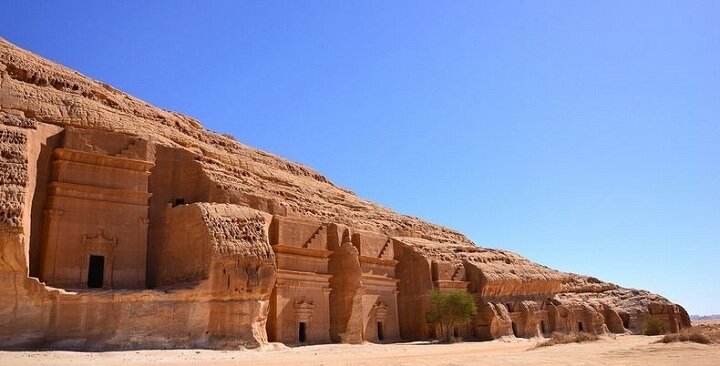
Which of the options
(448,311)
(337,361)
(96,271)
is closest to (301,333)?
Answer: (337,361)

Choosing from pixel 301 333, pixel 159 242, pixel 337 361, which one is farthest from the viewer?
pixel 301 333

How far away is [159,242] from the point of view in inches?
973

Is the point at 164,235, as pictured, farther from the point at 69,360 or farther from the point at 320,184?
the point at 320,184

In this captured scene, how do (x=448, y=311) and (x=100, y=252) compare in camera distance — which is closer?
(x=100, y=252)

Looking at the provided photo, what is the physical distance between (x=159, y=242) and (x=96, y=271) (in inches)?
116

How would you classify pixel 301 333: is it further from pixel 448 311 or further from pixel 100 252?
pixel 100 252

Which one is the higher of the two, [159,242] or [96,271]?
[159,242]

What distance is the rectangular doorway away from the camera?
72.3ft

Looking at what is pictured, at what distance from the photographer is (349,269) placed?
30797 millimetres

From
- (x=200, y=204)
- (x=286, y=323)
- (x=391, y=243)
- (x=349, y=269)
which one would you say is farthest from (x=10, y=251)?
(x=391, y=243)

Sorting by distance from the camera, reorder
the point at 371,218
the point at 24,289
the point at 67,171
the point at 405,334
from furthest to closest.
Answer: the point at 371,218 → the point at 405,334 → the point at 67,171 → the point at 24,289

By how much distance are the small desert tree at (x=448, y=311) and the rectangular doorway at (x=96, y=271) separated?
17.8m

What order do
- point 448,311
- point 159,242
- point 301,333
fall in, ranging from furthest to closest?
point 448,311, point 301,333, point 159,242

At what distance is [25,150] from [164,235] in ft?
20.7
